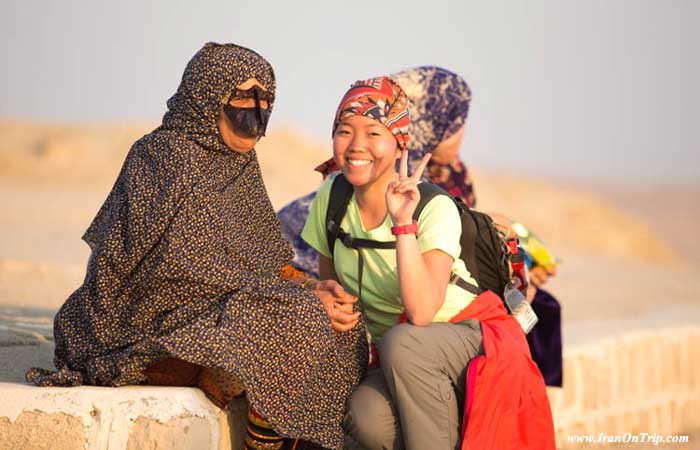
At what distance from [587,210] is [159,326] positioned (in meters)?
24.7

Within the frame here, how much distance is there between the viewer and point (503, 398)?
4.14 m

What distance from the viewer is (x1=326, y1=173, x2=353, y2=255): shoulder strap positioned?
4582mm

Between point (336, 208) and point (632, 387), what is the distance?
450cm

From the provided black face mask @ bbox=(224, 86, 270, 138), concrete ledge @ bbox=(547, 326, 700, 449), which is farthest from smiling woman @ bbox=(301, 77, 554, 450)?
concrete ledge @ bbox=(547, 326, 700, 449)

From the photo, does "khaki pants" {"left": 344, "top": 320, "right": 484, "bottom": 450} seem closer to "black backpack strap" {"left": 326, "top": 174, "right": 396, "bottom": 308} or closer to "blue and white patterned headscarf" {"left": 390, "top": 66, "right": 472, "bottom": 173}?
"black backpack strap" {"left": 326, "top": 174, "right": 396, "bottom": 308}

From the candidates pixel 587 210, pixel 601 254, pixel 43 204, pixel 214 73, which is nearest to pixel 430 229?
pixel 214 73

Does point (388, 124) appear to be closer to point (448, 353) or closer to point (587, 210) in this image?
point (448, 353)

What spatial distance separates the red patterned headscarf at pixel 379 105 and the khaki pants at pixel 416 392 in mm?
895

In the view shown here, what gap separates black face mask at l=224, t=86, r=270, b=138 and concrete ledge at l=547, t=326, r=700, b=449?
399 centimetres

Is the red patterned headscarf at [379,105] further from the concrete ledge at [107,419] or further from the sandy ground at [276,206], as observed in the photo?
the sandy ground at [276,206]

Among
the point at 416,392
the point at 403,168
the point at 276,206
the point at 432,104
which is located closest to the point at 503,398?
the point at 416,392

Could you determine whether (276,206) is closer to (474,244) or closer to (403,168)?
(474,244)

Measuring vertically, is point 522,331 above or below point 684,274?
above

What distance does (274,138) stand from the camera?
28922 millimetres
